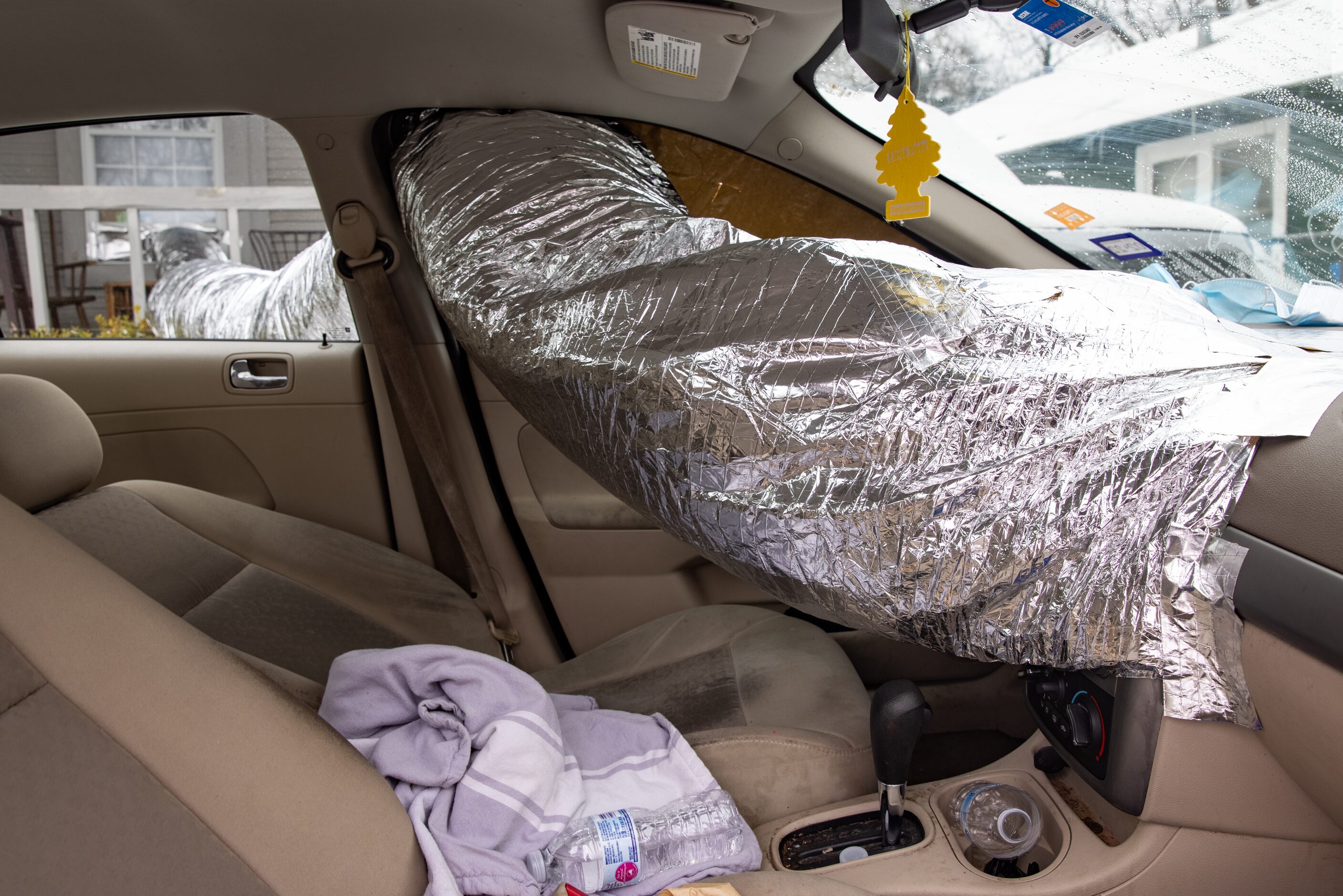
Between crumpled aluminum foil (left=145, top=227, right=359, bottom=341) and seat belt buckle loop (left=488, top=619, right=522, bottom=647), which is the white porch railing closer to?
crumpled aluminum foil (left=145, top=227, right=359, bottom=341)

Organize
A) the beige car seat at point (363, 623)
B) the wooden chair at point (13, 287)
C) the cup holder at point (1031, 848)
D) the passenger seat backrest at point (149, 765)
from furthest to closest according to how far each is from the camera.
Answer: the wooden chair at point (13, 287) → the beige car seat at point (363, 623) → the cup holder at point (1031, 848) → the passenger seat backrest at point (149, 765)

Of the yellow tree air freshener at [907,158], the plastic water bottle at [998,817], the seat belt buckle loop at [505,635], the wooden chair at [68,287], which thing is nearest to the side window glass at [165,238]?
the wooden chair at [68,287]

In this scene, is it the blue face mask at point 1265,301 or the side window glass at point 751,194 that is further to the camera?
the side window glass at point 751,194

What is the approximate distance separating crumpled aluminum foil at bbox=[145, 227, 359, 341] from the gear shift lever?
4.21 feet

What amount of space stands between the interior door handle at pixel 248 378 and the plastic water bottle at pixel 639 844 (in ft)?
4.08

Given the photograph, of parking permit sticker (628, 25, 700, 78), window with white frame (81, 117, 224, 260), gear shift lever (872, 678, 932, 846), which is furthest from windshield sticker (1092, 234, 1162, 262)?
window with white frame (81, 117, 224, 260)

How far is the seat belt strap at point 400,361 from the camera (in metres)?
1.51

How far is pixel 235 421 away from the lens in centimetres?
180

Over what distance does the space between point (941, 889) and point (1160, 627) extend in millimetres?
335

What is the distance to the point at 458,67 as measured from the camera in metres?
1.33

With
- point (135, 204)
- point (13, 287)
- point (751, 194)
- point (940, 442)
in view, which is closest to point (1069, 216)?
point (751, 194)

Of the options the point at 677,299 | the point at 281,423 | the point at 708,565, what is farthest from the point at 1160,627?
the point at 281,423

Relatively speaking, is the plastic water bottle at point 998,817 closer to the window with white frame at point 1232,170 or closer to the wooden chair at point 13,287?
the window with white frame at point 1232,170

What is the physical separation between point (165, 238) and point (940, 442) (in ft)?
6.29
